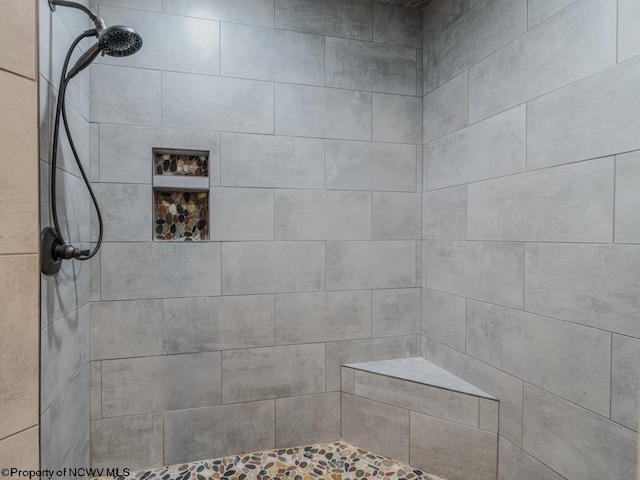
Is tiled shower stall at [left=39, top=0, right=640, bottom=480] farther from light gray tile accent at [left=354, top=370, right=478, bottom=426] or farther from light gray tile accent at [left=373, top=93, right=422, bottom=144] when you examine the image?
light gray tile accent at [left=354, top=370, right=478, bottom=426]

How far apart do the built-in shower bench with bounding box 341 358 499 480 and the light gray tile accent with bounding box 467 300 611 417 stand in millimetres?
240

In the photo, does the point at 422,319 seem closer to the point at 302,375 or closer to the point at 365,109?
the point at 302,375

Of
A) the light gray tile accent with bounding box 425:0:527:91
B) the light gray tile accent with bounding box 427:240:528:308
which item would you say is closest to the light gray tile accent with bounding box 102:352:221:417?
the light gray tile accent with bounding box 427:240:528:308

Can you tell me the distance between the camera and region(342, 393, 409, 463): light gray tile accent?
1.99m

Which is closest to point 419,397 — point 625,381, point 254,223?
point 625,381

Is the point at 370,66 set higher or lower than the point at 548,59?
higher

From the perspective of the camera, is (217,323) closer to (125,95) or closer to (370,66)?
(125,95)

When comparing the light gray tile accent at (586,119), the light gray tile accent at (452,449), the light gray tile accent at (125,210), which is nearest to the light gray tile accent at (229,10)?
the light gray tile accent at (125,210)

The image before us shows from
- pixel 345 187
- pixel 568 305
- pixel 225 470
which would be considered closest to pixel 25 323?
pixel 225 470

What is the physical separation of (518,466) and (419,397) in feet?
1.63

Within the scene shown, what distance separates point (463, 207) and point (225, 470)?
1.81m

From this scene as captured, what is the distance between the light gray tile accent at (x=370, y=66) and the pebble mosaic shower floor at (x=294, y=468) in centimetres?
205

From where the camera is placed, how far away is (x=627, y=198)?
1203mm

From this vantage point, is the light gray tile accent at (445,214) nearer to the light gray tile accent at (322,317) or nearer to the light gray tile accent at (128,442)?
the light gray tile accent at (322,317)
